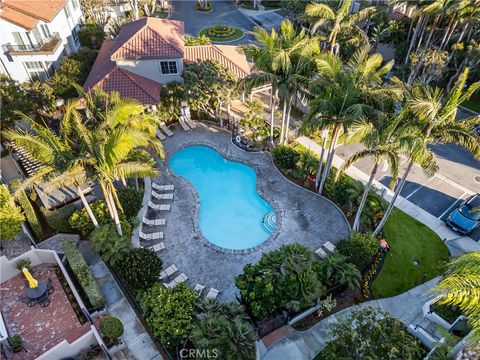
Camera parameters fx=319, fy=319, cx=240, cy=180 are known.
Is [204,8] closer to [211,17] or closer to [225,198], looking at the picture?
[211,17]

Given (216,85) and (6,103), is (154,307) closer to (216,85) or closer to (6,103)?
(216,85)

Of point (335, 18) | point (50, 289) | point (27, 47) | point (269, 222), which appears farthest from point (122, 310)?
point (335, 18)

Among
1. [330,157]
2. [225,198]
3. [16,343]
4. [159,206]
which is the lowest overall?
[225,198]

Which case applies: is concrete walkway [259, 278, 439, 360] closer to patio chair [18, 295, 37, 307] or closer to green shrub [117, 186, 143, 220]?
green shrub [117, 186, 143, 220]

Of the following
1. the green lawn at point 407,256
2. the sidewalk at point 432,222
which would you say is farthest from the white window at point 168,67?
the green lawn at point 407,256

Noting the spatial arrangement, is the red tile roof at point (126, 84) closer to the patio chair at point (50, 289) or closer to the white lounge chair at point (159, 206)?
the white lounge chair at point (159, 206)

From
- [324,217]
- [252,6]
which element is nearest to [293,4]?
[252,6]

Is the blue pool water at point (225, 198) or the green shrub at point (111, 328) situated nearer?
the green shrub at point (111, 328)
